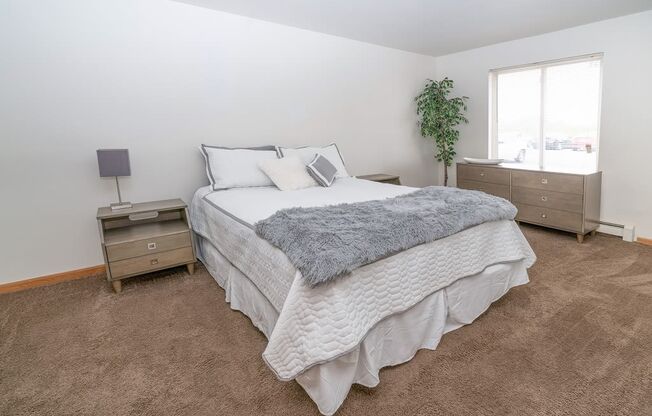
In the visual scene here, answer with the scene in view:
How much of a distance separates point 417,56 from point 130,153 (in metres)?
3.74

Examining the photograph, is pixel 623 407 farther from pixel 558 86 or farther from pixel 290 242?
pixel 558 86

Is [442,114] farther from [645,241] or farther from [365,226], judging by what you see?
[365,226]

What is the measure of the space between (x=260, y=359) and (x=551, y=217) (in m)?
3.24

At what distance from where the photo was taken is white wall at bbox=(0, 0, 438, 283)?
2.52 m

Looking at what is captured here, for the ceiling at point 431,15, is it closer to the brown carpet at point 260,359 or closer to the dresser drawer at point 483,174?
the dresser drawer at point 483,174

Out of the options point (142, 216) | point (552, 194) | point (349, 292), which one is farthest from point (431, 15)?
point (142, 216)

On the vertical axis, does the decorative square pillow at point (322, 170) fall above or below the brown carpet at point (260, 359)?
above

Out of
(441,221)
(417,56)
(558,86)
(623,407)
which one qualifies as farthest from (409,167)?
(623,407)

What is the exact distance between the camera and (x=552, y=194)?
3.52 m

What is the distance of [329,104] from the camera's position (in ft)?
13.1

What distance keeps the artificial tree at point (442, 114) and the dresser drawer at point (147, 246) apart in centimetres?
333

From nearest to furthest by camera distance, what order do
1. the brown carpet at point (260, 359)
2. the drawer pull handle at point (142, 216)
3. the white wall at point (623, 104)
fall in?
the brown carpet at point (260, 359)
the drawer pull handle at point (142, 216)
the white wall at point (623, 104)

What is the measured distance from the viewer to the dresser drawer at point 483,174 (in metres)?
3.95

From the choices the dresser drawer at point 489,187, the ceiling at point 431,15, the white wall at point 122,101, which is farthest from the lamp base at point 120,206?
the dresser drawer at point 489,187
